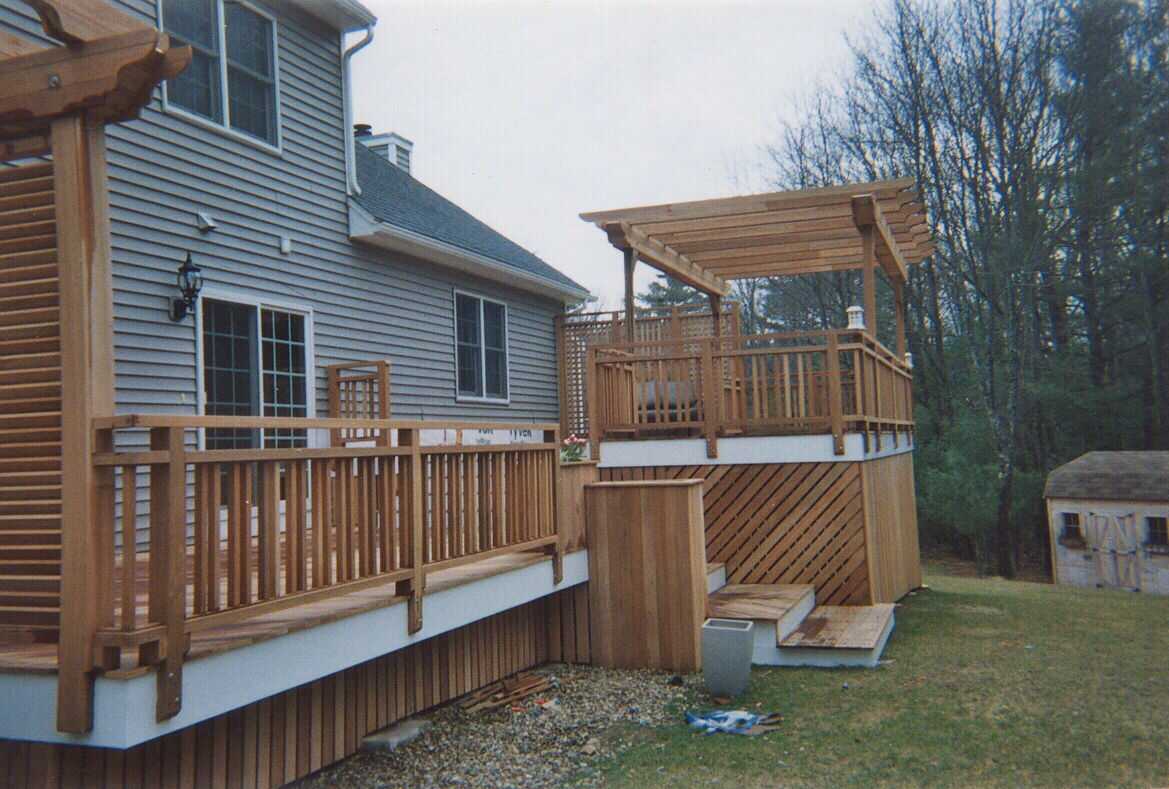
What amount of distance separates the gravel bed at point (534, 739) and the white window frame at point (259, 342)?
3.21 m

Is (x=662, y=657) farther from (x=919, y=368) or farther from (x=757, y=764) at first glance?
(x=919, y=368)

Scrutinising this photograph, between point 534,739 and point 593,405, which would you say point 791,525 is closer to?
point 593,405

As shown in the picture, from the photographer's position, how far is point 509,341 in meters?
12.8

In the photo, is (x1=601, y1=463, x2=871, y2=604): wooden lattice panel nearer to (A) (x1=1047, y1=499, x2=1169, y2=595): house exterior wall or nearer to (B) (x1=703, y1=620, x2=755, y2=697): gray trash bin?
(B) (x1=703, y1=620, x2=755, y2=697): gray trash bin

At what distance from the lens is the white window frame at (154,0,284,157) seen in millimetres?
7379

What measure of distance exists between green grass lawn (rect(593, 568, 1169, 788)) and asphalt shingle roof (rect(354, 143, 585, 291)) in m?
6.20

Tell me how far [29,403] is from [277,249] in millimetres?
5127

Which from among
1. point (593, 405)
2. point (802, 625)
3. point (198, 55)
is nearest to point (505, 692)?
point (802, 625)

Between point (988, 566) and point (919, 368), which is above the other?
point (919, 368)

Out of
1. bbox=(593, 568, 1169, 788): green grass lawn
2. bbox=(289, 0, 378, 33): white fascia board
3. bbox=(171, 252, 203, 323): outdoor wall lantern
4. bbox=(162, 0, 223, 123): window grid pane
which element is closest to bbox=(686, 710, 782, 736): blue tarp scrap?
bbox=(593, 568, 1169, 788): green grass lawn

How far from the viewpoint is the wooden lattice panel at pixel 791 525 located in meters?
8.50

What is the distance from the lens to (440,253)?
10.5m

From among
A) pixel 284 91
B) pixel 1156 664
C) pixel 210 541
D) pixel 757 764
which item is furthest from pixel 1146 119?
pixel 210 541

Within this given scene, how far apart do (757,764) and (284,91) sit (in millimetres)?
7071
